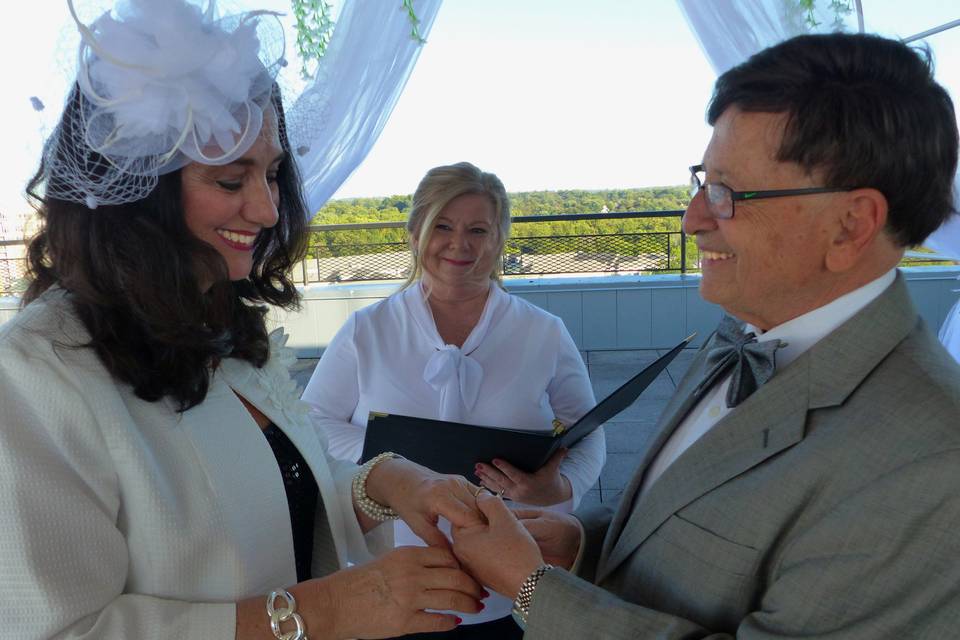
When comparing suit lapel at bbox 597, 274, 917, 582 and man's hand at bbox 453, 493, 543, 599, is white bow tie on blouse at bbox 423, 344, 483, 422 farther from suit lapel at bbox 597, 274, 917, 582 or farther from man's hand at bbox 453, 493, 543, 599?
suit lapel at bbox 597, 274, 917, 582

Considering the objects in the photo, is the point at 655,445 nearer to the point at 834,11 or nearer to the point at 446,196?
the point at 446,196

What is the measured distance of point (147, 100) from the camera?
1.02 meters

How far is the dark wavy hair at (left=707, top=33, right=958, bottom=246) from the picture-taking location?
41.6 inches

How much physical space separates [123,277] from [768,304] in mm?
1046

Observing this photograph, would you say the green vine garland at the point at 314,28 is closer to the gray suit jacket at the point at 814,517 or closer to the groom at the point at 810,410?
the groom at the point at 810,410

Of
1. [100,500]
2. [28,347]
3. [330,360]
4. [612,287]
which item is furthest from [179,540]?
[612,287]

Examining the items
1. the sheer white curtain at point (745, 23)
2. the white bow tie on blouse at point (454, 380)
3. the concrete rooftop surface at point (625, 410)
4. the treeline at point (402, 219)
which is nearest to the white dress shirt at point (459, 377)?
the white bow tie on blouse at point (454, 380)

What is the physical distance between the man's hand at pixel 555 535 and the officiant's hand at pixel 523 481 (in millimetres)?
464

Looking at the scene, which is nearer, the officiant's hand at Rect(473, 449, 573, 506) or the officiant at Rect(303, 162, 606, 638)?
the officiant's hand at Rect(473, 449, 573, 506)

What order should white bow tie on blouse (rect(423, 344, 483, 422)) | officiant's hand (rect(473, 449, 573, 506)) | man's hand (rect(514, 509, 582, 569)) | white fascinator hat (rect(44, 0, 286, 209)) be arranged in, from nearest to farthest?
white fascinator hat (rect(44, 0, 286, 209)) < man's hand (rect(514, 509, 582, 569)) < officiant's hand (rect(473, 449, 573, 506)) < white bow tie on blouse (rect(423, 344, 483, 422))

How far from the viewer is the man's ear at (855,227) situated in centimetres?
108

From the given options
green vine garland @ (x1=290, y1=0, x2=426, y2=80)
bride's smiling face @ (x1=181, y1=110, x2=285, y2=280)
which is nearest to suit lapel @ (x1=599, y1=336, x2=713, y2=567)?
Result: bride's smiling face @ (x1=181, y1=110, x2=285, y2=280)

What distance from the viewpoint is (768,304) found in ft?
3.96

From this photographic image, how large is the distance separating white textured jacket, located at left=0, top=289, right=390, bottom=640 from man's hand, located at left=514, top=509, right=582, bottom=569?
1.64ft
